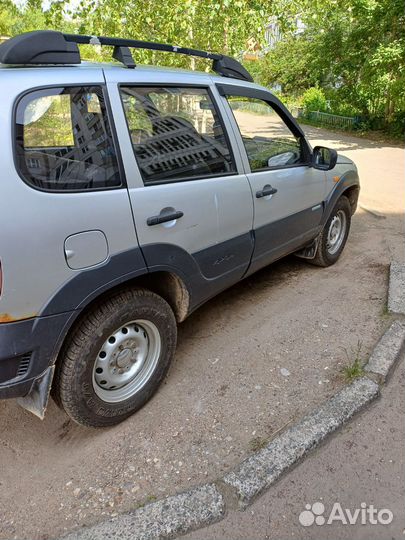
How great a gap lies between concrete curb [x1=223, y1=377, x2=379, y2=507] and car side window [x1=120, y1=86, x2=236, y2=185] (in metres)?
1.57

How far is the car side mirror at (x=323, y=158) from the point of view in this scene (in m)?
3.61

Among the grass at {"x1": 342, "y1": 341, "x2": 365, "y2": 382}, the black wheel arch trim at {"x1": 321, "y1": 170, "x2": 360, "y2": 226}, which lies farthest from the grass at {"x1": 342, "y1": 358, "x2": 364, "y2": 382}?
the black wheel arch trim at {"x1": 321, "y1": 170, "x2": 360, "y2": 226}

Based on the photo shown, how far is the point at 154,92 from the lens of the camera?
2418mm

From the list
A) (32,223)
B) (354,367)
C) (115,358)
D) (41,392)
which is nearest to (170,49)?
(32,223)

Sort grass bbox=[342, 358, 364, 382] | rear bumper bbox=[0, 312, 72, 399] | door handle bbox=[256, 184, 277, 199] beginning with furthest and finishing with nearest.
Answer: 1. door handle bbox=[256, 184, 277, 199]
2. grass bbox=[342, 358, 364, 382]
3. rear bumper bbox=[0, 312, 72, 399]

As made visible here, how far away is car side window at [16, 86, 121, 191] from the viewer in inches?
71.2

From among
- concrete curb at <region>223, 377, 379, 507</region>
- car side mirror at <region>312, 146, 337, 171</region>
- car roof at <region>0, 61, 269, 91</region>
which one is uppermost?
car roof at <region>0, 61, 269, 91</region>

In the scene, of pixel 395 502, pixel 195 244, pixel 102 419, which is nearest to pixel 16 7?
pixel 195 244

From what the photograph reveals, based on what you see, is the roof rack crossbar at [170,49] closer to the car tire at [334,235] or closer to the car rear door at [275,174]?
the car rear door at [275,174]

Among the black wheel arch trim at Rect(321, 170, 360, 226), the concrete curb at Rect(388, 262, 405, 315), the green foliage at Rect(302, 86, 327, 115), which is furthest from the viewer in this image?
the green foliage at Rect(302, 86, 327, 115)

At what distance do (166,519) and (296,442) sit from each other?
2.59 ft

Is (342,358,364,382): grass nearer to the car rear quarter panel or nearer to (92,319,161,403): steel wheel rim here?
(92,319,161,403): steel wheel rim

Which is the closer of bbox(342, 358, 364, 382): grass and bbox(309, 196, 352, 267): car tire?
bbox(342, 358, 364, 382): grass


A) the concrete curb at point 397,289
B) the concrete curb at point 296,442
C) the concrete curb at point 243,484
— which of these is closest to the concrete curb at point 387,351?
the concrete curb at point 243,484
